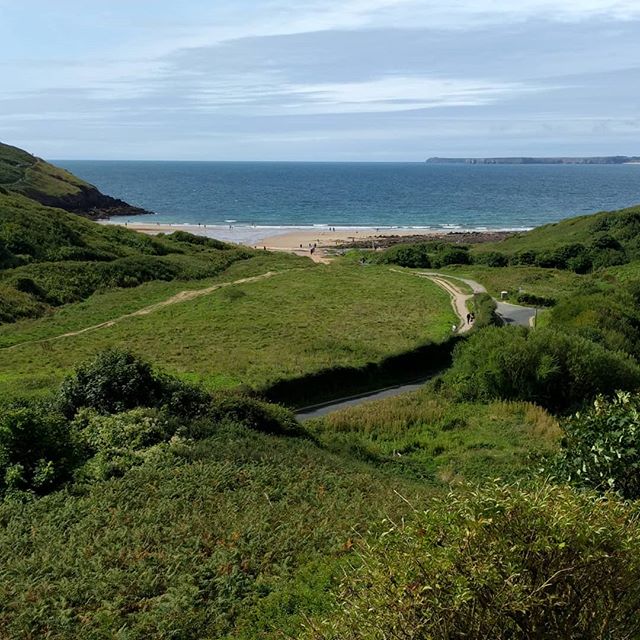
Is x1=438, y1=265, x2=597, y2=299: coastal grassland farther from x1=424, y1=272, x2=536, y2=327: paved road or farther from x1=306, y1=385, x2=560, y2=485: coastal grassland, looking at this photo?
x1=306, y1=385, x2=560, y2=485: coastal grassland

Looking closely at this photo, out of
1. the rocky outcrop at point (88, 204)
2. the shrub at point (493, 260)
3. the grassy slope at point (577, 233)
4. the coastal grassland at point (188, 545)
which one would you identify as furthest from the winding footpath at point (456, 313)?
the rocky outcrop at point (88, 204)

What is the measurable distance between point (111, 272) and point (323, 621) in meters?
54.4

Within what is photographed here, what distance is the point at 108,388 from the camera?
22.1 meters

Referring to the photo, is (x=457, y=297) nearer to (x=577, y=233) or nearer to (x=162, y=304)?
(x=162, y=304)

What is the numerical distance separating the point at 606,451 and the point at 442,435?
16.9 metres

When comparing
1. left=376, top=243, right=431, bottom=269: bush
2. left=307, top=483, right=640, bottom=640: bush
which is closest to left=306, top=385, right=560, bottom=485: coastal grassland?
left=307, top=483, right=640, bottom=640: bush

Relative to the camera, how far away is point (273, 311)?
4869 cm

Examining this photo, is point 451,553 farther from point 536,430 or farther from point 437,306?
point 437,306

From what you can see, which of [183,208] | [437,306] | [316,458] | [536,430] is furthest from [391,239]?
[316,458]

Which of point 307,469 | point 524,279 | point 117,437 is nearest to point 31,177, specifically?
point 524,279

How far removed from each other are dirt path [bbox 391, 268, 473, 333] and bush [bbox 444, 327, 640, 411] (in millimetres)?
12166

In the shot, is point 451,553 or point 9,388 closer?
point 451,553

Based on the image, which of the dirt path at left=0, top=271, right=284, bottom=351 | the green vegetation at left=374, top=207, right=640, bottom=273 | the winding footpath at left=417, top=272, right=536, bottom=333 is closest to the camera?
the dirt path at left=0, top=271, right=284, bottom=351

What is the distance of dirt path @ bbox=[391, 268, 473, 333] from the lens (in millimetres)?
47000
